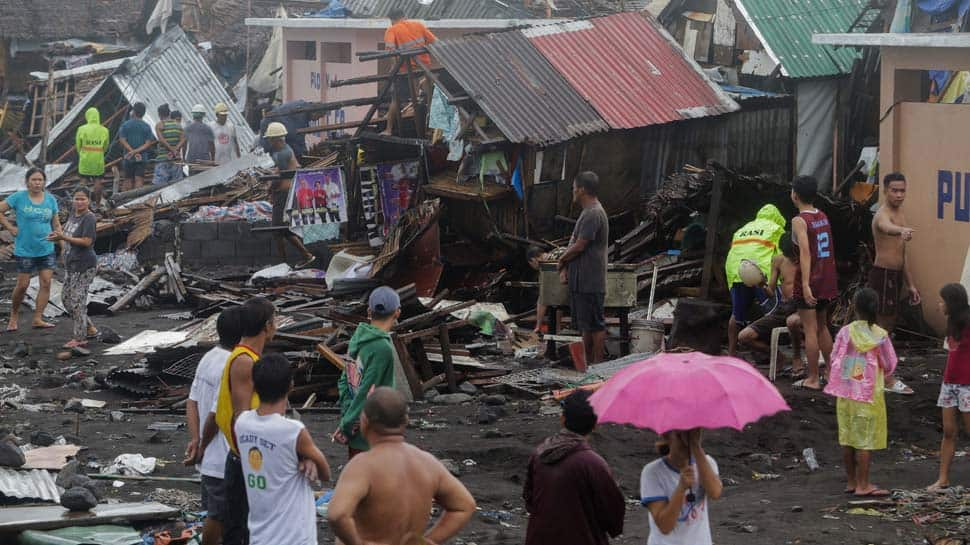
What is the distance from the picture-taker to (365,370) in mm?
7234

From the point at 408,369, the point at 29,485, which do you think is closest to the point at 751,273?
the point at 408,369

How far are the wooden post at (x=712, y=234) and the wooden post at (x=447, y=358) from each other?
11.8ft

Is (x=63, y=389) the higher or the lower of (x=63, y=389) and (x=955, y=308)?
the lower

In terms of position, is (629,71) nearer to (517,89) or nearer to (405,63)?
(517,89)

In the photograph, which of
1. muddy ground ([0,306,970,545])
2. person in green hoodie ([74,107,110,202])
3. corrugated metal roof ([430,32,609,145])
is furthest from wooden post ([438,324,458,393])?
person in green hoodie ([74,107,110,202])

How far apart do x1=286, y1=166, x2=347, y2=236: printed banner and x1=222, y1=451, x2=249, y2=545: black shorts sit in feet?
37.8

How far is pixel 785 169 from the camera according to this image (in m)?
18.7

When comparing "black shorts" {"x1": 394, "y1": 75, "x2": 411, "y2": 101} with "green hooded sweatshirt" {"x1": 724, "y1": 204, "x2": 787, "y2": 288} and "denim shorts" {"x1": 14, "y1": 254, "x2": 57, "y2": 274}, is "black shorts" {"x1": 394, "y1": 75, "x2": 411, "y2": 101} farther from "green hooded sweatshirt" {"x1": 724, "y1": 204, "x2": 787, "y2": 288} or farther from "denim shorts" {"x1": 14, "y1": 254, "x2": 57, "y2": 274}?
"green hooded sweatshirt" {"x1": 724, "y1": 204, "x2": 787, "y2": 288}

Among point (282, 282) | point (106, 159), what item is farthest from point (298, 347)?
point (106, 159)

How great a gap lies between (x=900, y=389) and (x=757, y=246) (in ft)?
6.15

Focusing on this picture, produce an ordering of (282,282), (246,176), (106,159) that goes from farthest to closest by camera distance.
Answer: (106,159) < (246,176) < (282,282)

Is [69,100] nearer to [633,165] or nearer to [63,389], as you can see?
[633,165]

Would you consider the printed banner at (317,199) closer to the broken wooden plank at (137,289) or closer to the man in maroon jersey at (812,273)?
the broken wooden plank at (137,289)

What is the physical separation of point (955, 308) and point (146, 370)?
7263mm
